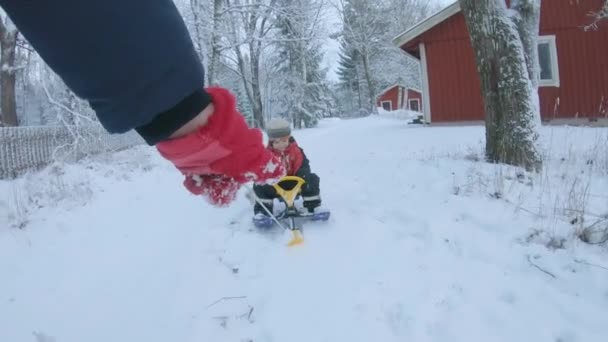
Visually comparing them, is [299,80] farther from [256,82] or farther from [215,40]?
[215,40]

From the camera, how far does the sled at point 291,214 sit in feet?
11.8

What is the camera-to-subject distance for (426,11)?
3847 cm

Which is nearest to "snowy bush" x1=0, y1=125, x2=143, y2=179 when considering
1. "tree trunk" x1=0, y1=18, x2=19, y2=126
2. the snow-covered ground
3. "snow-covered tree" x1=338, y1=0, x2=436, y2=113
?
"tree trunk" x1=0, y1=18, x2=19, y2=126

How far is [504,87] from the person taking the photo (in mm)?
5445

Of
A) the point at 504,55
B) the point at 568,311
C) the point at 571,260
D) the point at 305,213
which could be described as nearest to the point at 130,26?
the point at 568,311

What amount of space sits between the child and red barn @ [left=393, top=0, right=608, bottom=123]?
10310mm

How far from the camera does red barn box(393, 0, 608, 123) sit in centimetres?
1226

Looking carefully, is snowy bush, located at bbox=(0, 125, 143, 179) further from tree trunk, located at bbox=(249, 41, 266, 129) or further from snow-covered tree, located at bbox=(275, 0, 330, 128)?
snow-covered tree, located at bbox=(275, 0, 330, 128)

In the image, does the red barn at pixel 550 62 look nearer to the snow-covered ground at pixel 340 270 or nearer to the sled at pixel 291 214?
the snow-covered ground at pixel 340 270

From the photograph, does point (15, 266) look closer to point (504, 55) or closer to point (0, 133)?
point (504, 55)

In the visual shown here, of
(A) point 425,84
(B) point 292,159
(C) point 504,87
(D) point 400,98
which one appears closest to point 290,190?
(B) point 292,159

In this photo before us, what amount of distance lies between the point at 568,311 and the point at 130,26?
98.6 inches

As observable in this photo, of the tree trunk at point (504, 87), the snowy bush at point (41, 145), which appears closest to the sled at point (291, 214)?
the tree trunk at point (504, 87)

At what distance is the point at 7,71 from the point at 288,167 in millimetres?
13075
